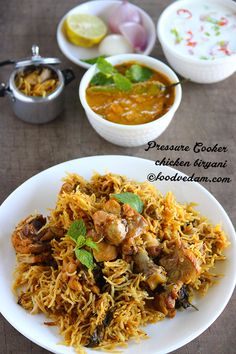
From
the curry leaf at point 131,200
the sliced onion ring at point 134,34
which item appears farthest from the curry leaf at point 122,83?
the curry leaf at point 131,200

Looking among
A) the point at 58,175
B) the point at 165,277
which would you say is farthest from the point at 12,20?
the point at 165,277

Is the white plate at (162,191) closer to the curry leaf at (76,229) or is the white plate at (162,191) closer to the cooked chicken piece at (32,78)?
the curry leaf at (76,229)

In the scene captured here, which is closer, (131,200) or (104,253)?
(104,253)

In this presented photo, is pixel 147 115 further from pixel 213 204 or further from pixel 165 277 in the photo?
pixel 165 277

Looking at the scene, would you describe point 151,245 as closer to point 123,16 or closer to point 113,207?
point 113,207

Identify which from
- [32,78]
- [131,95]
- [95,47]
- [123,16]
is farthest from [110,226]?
[123,16]

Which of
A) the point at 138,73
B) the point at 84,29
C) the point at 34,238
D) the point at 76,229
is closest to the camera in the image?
the point at 76,229

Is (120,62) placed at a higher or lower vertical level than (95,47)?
higher
